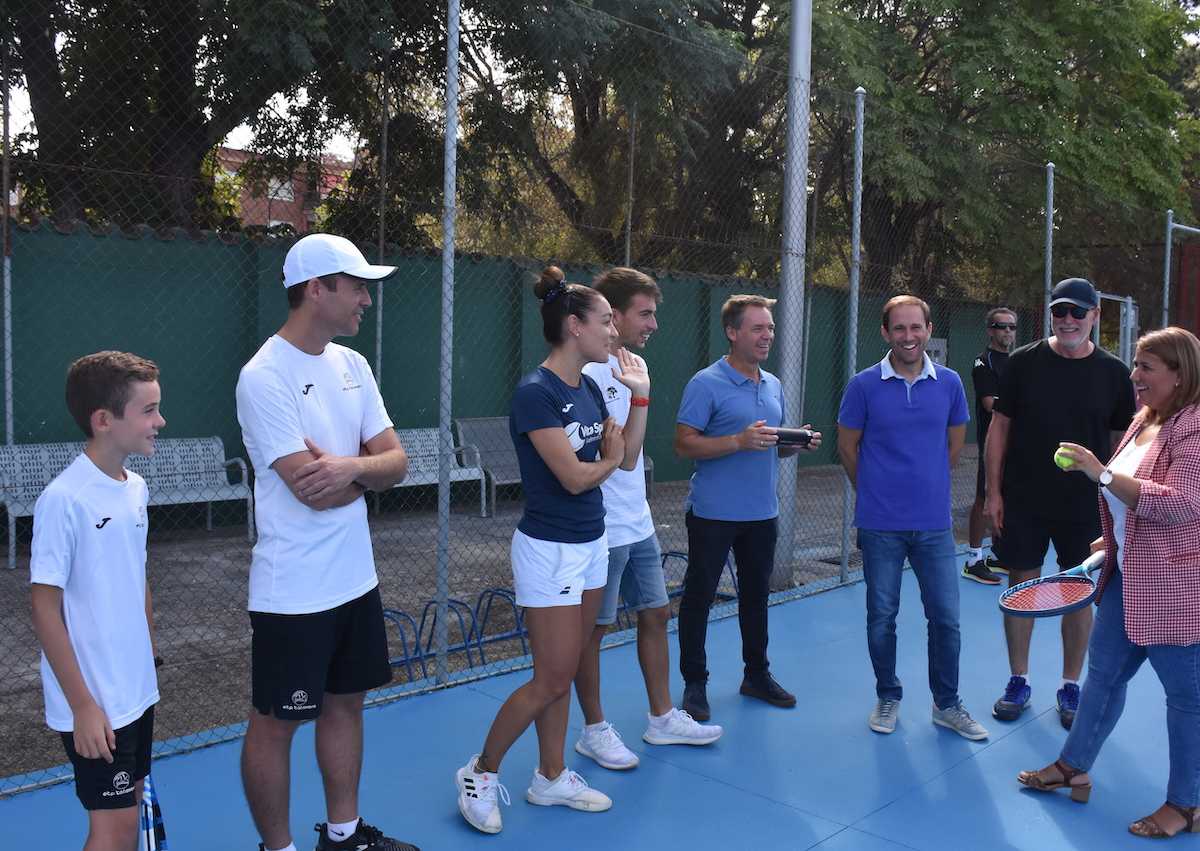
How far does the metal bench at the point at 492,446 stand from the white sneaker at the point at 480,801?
6.89m

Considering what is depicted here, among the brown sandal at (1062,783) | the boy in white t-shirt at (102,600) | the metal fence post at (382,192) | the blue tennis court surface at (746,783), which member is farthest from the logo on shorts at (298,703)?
the metal fence post at (382,192)

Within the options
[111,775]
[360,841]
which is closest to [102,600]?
[111,775]

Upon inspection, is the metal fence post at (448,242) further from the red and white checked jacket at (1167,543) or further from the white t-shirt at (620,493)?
the red and white checked jacket at (1167,543)

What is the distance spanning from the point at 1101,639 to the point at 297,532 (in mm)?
2619

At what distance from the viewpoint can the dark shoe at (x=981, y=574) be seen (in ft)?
23.4

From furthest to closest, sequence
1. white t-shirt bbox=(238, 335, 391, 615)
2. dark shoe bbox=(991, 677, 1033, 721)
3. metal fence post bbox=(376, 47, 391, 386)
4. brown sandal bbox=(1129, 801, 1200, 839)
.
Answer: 1. metal fence post bbox=(376, 47, 391, 386)
2. dark shoe bbox=(991, 677, 1033, 721)
3. brown sandal bbox=(1129, 801, 1200, 839)
4. white t-shirt bbox=(238, 335, 391, 615)

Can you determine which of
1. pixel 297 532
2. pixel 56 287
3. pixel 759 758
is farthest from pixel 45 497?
pixel 56 287

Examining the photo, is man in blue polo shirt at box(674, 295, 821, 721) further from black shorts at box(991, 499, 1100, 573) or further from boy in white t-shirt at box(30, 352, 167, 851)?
boy in white t-shirt at box(30, 352, 167, 851)

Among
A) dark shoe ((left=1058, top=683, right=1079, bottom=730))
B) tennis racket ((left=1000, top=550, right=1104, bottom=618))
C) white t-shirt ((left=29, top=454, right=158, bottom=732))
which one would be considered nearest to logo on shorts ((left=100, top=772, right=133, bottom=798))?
white t-shirt ((left=29, top=454, right=158, bottom=732))

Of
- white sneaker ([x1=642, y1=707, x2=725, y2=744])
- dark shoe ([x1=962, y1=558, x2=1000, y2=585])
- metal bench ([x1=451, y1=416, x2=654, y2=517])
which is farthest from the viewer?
metal bench ([x1=451, y1=416, x2=654, y2=517])

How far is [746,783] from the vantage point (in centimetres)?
392

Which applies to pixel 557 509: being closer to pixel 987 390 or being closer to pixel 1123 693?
pixel 1123 693

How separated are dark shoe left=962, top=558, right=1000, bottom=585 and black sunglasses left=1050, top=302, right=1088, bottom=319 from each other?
3.15 metres

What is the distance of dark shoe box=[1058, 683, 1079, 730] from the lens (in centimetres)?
453
